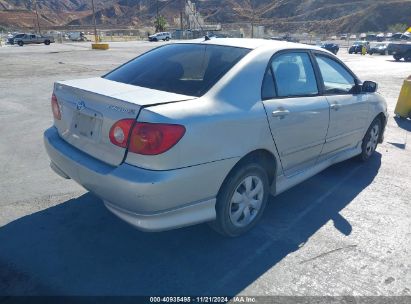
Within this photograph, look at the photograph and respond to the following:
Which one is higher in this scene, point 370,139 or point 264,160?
point 264,160

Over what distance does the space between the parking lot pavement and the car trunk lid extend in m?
0.84

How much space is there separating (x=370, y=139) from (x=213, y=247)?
3244 mm

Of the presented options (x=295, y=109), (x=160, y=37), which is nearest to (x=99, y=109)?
(x=295, y=109)

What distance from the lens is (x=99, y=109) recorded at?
289 cm

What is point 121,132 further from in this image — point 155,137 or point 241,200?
point 241,200

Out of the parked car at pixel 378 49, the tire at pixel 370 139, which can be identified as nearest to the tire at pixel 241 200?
the tire at pixel 370 139

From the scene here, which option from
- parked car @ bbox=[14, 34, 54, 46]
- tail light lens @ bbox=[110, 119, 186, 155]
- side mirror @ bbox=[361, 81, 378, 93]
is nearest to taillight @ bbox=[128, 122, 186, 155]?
tail light lens @ bbox=[110, 119, 186, 155]

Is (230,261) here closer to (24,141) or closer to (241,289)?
(241,289)

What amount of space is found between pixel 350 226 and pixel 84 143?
261cm

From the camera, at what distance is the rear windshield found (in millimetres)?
3176

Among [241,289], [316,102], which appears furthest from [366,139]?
[241,289]

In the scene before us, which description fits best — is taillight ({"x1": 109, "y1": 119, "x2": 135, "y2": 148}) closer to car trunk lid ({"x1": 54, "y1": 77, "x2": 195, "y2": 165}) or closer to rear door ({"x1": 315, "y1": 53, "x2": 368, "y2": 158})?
car trunk lid ({"x1": 54, "y1": 77, "x2": 195, "y2": 165})

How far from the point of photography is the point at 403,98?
8305 millimetres

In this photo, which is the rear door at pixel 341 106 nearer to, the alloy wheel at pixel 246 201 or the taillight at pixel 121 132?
the alloy wheel at pixel 246 201
